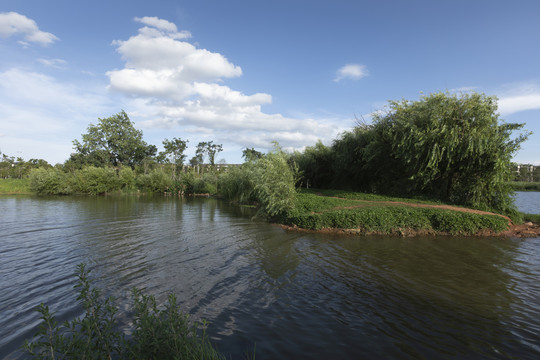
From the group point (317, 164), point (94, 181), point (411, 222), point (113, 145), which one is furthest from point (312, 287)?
point (113, 145)

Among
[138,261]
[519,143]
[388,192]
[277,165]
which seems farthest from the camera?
[388,192]

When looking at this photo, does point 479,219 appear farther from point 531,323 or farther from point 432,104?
point 531,323

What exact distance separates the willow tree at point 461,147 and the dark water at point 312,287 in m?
4.88

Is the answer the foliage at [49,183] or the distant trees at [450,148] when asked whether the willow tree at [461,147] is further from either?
the foliage at [49,183]

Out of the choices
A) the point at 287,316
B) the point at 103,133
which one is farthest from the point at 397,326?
the point at 103,133

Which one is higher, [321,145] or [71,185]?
[321,145]

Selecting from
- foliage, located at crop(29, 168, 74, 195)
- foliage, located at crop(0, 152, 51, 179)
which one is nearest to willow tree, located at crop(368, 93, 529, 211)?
foliage, located at crop(29, 168, 74, 195)

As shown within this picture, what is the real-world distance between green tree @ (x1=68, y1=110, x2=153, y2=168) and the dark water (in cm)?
5778

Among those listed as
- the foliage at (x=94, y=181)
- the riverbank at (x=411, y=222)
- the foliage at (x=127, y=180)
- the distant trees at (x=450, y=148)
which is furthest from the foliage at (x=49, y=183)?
the distant trees at (x=450, y=148)

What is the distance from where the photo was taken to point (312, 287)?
7820 millimetres

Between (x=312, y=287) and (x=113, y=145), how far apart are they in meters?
72.4

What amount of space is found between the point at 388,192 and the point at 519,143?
9.49 metres

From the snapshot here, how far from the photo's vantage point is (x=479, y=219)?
14.8 meters

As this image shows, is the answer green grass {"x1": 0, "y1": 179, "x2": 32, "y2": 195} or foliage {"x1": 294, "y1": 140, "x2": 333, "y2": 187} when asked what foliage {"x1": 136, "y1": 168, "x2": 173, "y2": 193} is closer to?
green grass {"x1": 0, "y1": 179, "x2": 32, "y2": 195}
